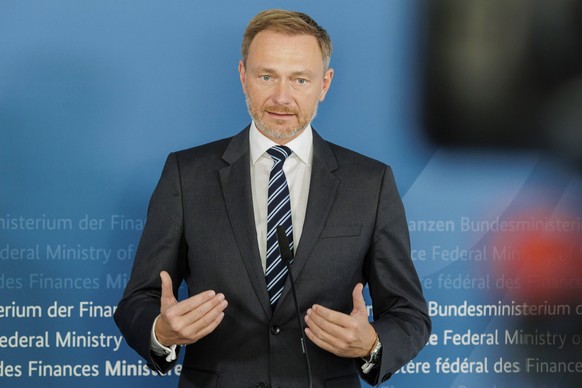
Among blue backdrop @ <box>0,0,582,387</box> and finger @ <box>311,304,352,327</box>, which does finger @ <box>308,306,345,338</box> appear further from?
blue backdrop @ <box>0,0,582,387</box>

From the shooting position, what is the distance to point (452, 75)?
3.06 metres

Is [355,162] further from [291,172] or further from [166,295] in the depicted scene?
[166,295]

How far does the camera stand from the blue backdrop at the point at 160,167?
2910mm

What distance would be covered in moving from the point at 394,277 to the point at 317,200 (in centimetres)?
30

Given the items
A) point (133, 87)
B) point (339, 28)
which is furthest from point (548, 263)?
point (133, 87)

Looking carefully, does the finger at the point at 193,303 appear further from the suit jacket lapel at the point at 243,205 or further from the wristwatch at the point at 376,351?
the wristwatch at the point at 376,351

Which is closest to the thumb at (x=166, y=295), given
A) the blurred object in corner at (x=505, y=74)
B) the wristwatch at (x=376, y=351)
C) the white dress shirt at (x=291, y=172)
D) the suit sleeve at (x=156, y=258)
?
the suit sleeve at (x=156, y=258)

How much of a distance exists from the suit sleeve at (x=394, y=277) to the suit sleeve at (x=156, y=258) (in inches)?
20.9

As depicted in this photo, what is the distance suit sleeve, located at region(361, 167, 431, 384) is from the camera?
2230 mm

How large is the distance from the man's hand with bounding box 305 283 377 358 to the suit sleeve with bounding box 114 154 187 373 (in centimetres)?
45

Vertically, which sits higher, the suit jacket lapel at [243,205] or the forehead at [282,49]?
the forehead at [282,49]

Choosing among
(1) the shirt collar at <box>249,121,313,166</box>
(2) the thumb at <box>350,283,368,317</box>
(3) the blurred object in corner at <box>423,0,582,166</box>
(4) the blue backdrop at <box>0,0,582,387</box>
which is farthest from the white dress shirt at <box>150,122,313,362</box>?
(3) the blurred object in corner at <box>423,0,582,166</box>

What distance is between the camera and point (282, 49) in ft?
7.67

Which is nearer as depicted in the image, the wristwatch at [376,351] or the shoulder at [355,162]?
the wristwatch at [376,351]
